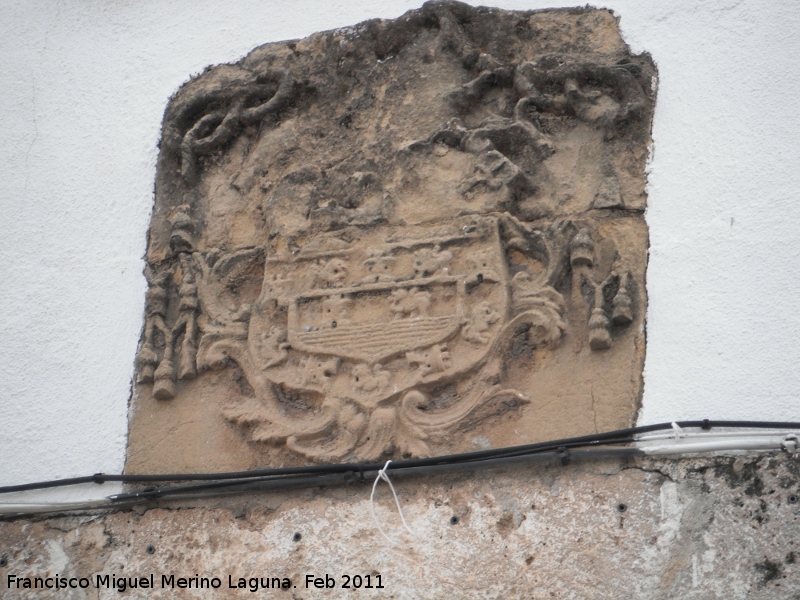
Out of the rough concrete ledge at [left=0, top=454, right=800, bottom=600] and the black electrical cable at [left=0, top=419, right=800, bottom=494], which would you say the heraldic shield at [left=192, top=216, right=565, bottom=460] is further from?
the rough concrete ledge at [left=0, top=454, right=800, bottom=600]

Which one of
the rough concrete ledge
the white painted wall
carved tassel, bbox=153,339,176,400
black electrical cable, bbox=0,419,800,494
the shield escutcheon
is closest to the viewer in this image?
the rough concrete ledge

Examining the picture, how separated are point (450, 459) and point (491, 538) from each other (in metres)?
0.23

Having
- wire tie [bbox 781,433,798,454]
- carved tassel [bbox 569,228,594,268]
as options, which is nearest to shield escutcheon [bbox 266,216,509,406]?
carved tassel [bbox 569,228,594,268]

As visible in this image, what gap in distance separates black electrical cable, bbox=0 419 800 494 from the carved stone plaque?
5 centimetres

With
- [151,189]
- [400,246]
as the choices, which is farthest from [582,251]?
[151,189]

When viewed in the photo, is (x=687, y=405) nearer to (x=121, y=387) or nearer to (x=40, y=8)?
(x=121, y=387)

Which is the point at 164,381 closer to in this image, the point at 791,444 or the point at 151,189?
the point at 151,189

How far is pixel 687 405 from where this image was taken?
3.17 metres

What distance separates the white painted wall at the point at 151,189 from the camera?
10.8ft

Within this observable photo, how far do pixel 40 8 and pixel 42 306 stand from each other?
1310mm

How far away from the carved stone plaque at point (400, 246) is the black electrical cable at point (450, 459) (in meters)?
0.05

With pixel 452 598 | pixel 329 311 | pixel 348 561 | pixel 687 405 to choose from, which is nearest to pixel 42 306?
pixel 329 311

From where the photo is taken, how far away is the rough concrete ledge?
2.97 metres

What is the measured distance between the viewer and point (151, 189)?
419 centimetres
